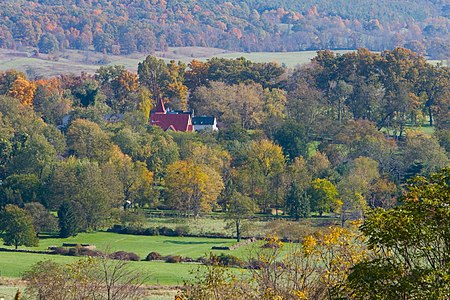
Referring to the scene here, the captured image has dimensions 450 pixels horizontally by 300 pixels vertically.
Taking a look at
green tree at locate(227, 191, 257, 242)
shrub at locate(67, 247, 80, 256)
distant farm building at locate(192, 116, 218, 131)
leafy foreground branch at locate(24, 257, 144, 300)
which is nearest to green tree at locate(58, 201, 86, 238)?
shrub at locate(67, 247, 80, 256)

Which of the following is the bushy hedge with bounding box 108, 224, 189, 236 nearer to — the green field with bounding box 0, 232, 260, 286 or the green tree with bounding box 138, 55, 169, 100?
the green field with bounding box 0, 232, 260, 286

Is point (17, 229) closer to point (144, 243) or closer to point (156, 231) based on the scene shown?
point (144, 243)

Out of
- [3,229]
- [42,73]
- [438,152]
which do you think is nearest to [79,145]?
[3,229]

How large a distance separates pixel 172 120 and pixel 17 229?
3299 cm

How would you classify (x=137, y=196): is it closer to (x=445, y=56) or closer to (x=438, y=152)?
(x=438, y=152)

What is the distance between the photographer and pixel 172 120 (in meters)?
83.1

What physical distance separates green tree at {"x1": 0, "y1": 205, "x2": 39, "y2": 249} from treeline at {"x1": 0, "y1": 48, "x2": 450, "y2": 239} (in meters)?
3.10

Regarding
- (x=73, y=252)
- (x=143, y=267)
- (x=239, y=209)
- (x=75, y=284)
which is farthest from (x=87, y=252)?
(x=75, y=284)

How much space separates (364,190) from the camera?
2351 inches

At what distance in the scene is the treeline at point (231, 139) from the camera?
59.3m

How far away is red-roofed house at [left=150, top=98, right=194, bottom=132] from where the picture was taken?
82.0m

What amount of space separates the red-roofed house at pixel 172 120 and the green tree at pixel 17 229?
1186 inches

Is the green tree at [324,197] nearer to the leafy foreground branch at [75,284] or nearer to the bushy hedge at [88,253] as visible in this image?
the bushy hedge at [88,253]

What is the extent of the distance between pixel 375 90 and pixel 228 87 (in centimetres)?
1240
